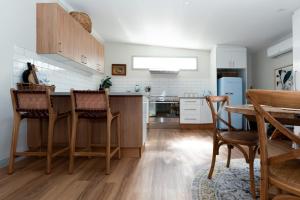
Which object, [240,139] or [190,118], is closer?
[240,139]

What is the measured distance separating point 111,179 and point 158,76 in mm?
4598

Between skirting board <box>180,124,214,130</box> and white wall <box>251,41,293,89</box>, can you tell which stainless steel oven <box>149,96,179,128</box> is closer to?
skirting board <box>180,124,214,130</box>

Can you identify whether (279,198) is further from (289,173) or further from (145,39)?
(145,39)

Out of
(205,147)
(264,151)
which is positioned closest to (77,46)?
(205,147)

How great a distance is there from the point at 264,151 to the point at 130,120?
79.4 inches

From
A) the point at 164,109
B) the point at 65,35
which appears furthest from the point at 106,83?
the point at 65,35

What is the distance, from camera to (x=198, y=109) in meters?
5.82

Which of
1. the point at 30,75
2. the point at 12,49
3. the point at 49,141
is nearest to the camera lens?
the point at 49,141

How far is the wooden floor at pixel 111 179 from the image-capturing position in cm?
173

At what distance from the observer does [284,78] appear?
4.77m

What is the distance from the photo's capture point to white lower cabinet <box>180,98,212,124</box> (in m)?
5.82

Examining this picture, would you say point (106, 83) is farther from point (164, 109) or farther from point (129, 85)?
point (164, 109)

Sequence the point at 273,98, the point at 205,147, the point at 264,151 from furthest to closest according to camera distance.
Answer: the point at 205,147 < the point at 264,151 < the point at 273,98

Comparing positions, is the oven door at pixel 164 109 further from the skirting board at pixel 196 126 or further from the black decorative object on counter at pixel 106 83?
the black decorative object on counter at pixel 106 83
